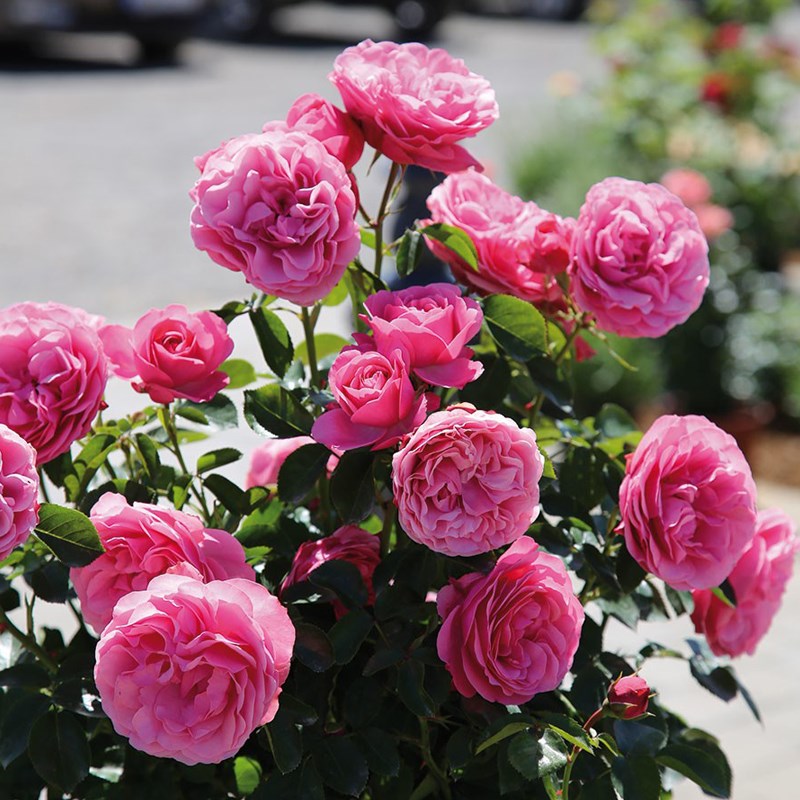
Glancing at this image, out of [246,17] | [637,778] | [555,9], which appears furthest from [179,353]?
[555,9]

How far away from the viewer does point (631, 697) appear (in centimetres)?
110

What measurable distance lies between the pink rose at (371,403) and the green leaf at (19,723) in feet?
1.20

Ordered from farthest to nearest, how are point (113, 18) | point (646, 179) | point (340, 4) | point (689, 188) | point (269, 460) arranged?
point (340, 4) < point (113, 18) < point (646, 179) < point (689, 188) < point (269, 460)

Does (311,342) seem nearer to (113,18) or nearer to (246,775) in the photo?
(246,775)

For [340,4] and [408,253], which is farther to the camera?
[340,4]

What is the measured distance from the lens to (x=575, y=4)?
16.6m

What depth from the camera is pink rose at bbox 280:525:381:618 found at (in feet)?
3.93

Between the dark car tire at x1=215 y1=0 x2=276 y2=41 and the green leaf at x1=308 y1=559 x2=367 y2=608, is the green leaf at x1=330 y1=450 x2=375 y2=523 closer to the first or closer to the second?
the green leaf at x1=308 y1=559 x2=367 y2=608

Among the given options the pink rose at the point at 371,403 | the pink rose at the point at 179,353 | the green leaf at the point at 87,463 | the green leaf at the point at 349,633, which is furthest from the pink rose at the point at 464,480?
the green leaf at the point at 87,463

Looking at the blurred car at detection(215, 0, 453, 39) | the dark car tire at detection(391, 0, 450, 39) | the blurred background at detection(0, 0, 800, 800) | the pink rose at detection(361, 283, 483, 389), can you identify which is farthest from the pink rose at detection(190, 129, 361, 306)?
the dark car tire at detection(391, 0, 450, 39)

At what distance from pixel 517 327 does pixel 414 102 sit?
24 cm

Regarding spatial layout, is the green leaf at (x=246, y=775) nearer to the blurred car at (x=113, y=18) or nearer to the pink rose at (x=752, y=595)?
the pink rose at (x=752, y=595)

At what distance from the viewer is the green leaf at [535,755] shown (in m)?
1.06

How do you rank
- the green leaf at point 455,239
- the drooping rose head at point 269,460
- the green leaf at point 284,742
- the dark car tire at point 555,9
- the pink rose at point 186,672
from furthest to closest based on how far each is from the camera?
the dark car tire at point 555,9, the drooping rose head at point 269,460, the green leaf at point 455,239, the green leaf at point 284,742, the pink rose at point 186,672
